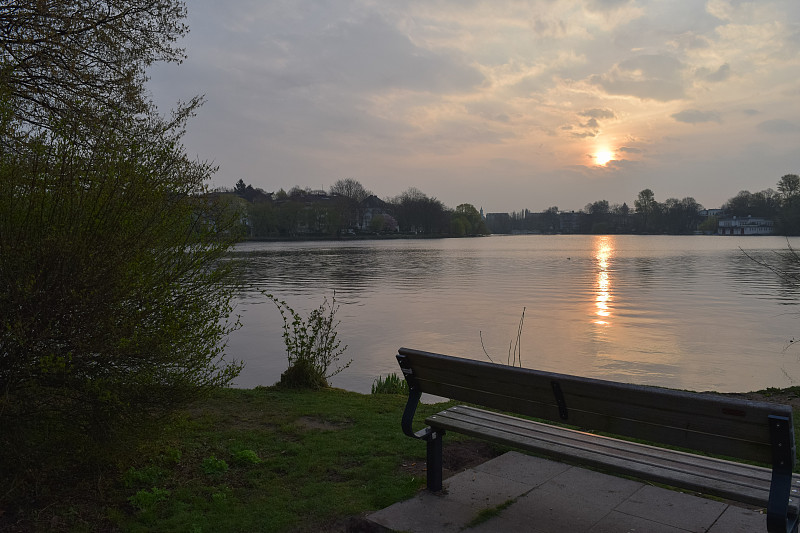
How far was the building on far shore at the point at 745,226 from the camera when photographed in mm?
167625

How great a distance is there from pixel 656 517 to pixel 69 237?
13.8ft

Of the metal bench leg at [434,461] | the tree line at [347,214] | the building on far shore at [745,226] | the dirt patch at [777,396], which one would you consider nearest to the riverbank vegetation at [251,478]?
the metal bench leg at [434,461]

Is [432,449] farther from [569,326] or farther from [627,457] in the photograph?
[569,326]

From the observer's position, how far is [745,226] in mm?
168500

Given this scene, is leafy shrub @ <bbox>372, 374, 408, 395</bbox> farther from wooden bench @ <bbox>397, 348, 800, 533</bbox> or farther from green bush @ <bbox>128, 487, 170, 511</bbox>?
green bush @ <bbox>128, 487, 170, 511</bbox>

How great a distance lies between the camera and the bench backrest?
116 inches

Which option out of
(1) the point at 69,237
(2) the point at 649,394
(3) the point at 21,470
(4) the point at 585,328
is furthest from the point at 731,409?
(4) the point at 585,328

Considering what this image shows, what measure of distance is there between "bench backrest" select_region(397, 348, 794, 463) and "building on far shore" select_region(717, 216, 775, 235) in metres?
188

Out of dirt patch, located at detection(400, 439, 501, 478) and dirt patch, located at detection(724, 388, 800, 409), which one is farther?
dirt patch, located at detection(724, 388, 800, 409)

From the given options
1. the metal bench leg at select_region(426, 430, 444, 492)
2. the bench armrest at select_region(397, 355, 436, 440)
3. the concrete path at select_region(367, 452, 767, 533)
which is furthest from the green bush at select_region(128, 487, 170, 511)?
the metal bench leg at select_region(426, 430, 444, 492)

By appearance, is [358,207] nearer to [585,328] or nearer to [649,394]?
[585,328]

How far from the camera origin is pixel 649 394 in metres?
3.18

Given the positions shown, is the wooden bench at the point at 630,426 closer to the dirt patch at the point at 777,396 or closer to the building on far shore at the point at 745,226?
the dirt patch at the point at 777,396

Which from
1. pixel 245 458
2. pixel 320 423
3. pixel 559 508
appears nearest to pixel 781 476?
pixel 559 508
